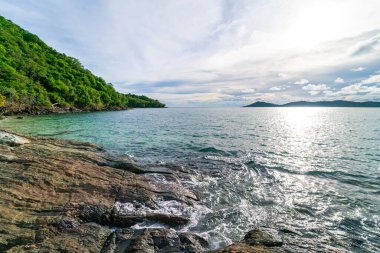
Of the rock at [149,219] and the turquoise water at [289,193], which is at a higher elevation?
the rock at [149,219]

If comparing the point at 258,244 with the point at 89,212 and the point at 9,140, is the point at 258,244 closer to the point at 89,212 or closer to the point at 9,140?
the point at 89,212

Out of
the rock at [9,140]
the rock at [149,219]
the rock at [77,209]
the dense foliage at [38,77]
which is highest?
the dense foliage at [38,77]

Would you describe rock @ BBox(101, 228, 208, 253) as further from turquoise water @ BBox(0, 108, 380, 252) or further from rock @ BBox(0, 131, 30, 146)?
rock @ BBox(0, 131, 30, 146)

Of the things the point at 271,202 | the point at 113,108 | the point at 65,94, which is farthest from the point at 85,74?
the point at 271,202

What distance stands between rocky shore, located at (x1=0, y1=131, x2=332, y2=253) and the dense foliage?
44.6m

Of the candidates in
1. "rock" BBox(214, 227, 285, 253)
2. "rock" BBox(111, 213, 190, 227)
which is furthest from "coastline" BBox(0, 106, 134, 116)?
"rock" BBox(214, 227, 285, 253)

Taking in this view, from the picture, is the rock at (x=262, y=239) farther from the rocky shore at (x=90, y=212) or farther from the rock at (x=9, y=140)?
the rock at (x=9, y=140)

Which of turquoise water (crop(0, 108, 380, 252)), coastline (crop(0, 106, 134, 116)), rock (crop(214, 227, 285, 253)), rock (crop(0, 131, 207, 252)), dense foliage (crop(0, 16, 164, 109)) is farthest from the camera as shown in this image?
dense foliage (crop(0, 16, 164, 109))

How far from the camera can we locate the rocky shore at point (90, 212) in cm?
649

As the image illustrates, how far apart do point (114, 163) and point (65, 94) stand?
82720 millimetres

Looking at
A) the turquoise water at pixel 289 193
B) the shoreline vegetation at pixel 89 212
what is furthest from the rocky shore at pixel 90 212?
the turquoise water at pixel 289 193

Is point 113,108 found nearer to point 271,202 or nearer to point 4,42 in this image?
point 4,42

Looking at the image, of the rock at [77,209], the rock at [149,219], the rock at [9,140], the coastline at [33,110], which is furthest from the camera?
the coastline at [33,110]

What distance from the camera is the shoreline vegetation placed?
649 cm
